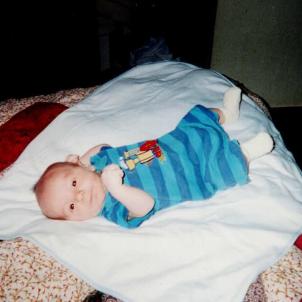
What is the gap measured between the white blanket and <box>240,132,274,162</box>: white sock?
0.09m

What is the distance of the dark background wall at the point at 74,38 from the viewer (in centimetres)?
291

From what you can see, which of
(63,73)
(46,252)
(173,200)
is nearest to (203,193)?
(173,200)

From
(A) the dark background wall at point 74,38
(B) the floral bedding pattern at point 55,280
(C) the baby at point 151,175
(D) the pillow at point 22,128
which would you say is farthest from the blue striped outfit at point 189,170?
(A) the dark background wall at point 74,38

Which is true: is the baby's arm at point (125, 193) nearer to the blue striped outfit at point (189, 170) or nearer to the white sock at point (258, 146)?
the blue striped outfit at point (189, 170)

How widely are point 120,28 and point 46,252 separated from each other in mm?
3031

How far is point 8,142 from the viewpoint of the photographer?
63.6 inches

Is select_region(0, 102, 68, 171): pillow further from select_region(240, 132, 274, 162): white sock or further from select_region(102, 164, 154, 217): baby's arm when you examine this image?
select_region(240, 132, 274, 162): white sock

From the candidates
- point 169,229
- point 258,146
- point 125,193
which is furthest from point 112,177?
point 258,146

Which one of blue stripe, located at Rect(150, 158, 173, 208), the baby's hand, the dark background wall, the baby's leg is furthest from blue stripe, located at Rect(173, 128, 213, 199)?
the dark background wall

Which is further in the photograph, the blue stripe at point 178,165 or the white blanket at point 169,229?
the blue stripe at point 178,165

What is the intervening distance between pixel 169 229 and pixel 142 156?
323 mm

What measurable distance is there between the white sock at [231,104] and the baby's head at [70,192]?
686mm

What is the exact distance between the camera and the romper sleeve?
1256mm

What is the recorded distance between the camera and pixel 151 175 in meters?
1.33
